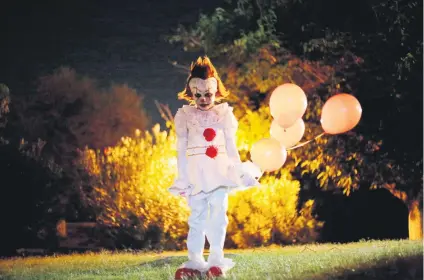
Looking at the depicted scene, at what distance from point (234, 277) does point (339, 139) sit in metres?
5.56

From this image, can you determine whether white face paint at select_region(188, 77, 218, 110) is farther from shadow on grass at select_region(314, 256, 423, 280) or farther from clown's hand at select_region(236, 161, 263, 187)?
shadow on grass at select_region(314, 256, 423, 280)

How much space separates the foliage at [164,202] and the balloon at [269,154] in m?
2.11

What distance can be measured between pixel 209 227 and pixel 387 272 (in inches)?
68.5

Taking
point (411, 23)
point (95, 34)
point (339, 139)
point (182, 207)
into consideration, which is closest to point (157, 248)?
point (182, 207)

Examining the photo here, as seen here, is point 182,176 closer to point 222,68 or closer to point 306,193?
point 222,68

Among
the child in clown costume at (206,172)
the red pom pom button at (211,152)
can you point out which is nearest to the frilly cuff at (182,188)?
the child in clown costume at (206,172)

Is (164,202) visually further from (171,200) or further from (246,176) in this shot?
(246,176)

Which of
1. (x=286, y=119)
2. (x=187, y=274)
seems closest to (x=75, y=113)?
(x=286, y=119)

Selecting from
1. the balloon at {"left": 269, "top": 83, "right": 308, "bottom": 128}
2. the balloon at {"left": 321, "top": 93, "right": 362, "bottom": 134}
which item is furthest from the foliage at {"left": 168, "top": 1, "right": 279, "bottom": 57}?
the balloon at {"left": 321, "top": 93, "right": 362, "bottom": 134}

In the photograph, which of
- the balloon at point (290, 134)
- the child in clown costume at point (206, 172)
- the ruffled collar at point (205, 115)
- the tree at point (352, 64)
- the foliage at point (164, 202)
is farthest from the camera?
the foliage at point (164, 202)

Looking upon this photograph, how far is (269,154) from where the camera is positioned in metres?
11.2

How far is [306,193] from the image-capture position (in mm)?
14914

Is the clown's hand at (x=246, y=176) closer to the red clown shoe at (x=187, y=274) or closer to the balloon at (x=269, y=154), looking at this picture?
the red clown shoe at (x=187, y=274)

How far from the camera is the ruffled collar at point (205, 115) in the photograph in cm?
801
